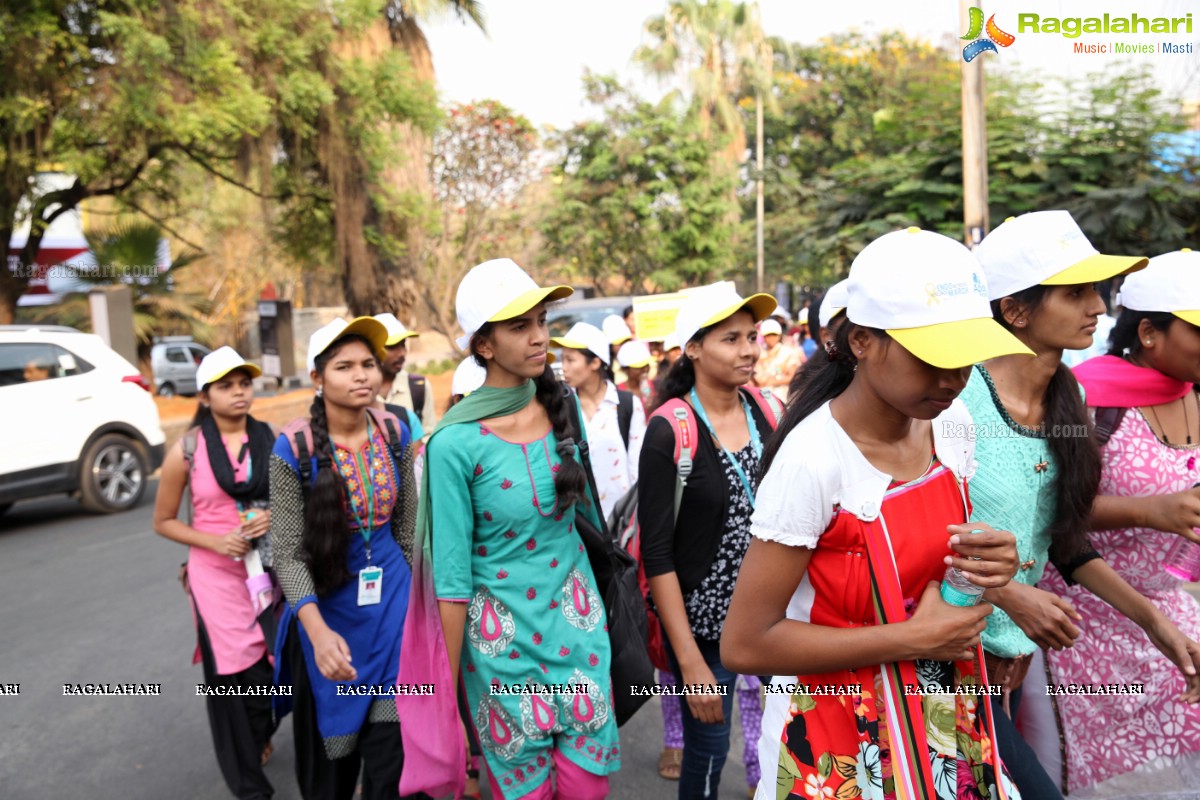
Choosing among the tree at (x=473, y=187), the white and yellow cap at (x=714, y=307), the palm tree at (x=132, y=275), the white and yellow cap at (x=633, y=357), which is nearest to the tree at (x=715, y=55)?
the tree at (x=473, y=187)

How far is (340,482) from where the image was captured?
310 centimetres

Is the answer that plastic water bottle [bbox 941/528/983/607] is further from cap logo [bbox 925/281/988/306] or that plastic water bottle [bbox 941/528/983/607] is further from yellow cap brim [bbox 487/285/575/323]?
yellow cap brim [bbox 487/285/575/323]

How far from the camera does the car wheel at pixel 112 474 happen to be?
31.8ft

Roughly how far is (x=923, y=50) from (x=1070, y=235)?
26432mm

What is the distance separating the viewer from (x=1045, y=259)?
2285mm

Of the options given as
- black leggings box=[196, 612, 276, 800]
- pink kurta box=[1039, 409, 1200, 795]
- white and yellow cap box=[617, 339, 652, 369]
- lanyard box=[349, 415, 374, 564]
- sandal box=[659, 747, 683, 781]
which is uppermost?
white and yellow cap box=[617, 339, 652, 369]

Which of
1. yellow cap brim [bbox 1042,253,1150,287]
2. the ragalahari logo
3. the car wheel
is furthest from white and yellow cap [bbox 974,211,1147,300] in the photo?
the car wheel

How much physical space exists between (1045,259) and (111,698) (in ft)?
16.7

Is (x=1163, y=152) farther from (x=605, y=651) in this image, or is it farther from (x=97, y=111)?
(x=97, y=111)

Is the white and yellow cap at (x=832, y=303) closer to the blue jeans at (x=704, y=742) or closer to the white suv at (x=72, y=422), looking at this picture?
the blue jeans at (x=704, y=742)

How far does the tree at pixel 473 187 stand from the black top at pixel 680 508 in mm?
15937

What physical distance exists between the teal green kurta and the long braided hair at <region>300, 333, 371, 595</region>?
61 centimetres

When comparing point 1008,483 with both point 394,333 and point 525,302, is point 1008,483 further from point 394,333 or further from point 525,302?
point 394,333

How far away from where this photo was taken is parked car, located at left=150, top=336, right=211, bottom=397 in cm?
2155
